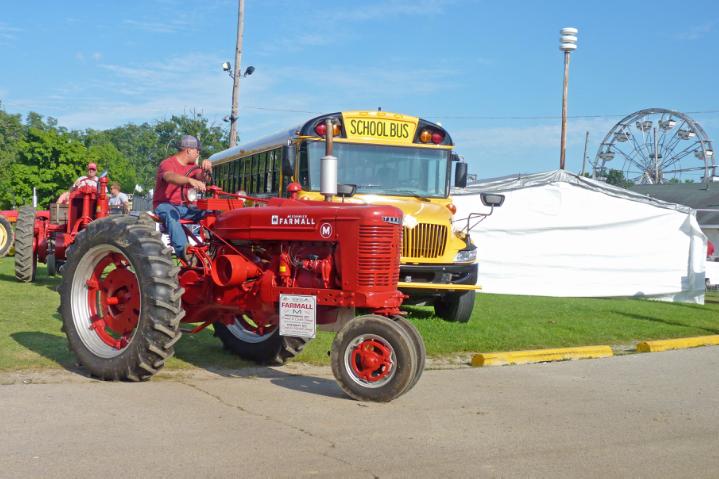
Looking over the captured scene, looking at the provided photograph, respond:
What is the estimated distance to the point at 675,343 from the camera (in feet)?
38.7

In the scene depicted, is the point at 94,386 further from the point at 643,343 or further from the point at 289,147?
the point at 643,343

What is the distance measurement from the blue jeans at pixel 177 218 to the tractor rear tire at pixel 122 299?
0.30 metres

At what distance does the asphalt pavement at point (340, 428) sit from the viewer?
4.93 metres

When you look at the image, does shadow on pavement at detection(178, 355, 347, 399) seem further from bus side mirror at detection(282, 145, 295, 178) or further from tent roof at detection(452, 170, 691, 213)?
tent roof at detection(452, 170, 691, 213)

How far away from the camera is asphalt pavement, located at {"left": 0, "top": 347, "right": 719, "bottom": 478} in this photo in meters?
4.93

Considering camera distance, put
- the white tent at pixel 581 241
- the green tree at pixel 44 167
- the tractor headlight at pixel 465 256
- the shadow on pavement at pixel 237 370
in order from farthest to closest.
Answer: the green tree at pixel 44 167 → the white tent at pixel 581 241 → the tractor headlight at pixel 465 256 → the shadow on pavement at pixel 237 370

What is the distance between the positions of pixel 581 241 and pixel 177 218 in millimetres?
13964

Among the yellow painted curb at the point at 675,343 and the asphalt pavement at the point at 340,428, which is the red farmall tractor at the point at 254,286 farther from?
the yellow painted curb at the point at 675,343

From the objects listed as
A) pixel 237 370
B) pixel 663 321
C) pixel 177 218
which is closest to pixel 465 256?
pixel 663 321

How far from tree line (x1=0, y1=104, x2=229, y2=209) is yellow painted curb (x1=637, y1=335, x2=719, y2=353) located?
72.3 feet

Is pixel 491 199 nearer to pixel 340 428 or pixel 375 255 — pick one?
pixel 375 255

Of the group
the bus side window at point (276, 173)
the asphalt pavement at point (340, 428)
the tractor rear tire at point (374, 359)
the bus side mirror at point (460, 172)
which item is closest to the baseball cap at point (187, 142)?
the asphalt pavement at point (340, 428)

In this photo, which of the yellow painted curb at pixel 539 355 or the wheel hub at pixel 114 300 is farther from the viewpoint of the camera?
the yellow painted curb at pixel 539 355

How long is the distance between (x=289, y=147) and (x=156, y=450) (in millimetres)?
7278
